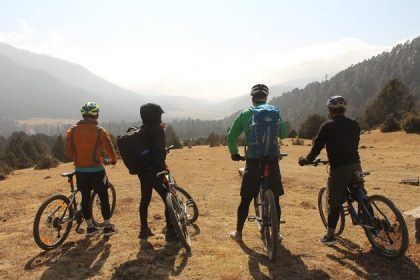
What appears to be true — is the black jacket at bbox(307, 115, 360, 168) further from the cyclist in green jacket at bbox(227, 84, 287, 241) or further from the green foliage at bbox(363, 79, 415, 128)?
the green foliage at bbox(363, 79, 415, 128)

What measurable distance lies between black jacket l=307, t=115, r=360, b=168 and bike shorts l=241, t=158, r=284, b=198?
2.95 ft

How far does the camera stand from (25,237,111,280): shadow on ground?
19.0ft

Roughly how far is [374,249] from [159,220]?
462 cm

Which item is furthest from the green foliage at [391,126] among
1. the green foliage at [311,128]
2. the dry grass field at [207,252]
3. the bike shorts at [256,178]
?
the bike shorts at [256,178]

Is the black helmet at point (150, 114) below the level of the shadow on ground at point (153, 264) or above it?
above

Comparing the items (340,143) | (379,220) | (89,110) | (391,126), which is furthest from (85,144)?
(391,126)

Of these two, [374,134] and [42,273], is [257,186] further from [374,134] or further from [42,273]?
[374,134]

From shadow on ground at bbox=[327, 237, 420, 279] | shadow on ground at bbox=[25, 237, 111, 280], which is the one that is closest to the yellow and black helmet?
shadow on ground at bbox=[25, 237, 111, 280]

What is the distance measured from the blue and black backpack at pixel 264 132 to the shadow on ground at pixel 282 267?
65.1 inches

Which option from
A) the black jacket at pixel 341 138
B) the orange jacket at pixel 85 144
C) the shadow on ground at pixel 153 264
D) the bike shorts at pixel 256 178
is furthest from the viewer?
the orange jacket at pixel 85 144

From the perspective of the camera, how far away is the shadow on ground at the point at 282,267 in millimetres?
5500

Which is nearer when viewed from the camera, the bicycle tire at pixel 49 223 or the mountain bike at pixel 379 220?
the mountain bike at pixel 379 220

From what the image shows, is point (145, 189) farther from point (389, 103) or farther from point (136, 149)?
point (389, 103)

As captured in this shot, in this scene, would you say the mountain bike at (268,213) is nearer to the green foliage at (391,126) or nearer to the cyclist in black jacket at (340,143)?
the cyclist in black jacket at (340,143)
